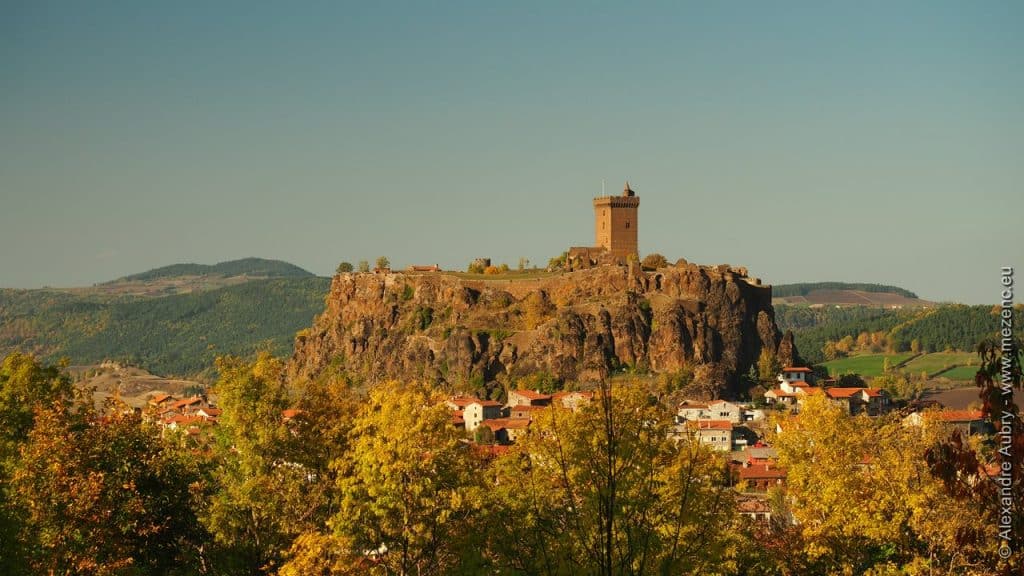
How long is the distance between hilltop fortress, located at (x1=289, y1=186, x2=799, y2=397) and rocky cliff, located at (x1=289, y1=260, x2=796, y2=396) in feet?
0.36

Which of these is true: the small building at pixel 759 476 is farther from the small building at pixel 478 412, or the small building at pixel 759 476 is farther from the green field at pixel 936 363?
the green field at pixel 936 363

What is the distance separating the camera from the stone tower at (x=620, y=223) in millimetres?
148750

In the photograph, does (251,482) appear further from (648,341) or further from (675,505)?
(648,341)

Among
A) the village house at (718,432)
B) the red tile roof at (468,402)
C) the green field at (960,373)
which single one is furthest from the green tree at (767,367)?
the green field at (960,373)

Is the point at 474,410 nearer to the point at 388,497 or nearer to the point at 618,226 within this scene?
the point at 618,226

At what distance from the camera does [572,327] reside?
5054 inches

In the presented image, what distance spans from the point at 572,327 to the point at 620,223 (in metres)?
24.7

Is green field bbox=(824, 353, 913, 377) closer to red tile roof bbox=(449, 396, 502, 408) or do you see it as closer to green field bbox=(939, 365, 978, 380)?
green field bbox=(939, 365, 978, 380)

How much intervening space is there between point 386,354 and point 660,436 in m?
105

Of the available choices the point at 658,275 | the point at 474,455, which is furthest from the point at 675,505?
the point at 658,275

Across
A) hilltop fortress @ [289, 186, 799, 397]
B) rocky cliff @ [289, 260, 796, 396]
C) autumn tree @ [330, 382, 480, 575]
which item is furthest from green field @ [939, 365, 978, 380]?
autumn tree @ [330, 382, 480, 575]

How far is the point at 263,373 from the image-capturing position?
130 feet

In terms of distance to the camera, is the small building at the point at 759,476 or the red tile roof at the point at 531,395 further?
the red tile roof at the point at 531,395

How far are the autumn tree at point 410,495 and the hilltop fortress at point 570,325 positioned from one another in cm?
8339
